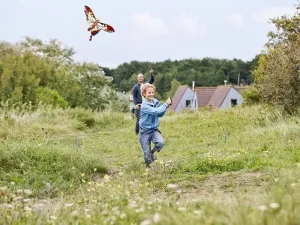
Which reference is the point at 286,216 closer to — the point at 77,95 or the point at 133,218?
the point at 133,218

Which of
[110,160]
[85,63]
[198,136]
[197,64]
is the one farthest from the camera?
[197,64]

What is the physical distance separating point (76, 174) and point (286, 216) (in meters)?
5.42

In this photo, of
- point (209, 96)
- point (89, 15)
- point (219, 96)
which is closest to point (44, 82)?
point (89, 15)

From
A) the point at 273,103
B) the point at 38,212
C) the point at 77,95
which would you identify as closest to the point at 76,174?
the point at 38,212

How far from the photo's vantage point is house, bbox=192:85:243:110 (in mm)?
56031

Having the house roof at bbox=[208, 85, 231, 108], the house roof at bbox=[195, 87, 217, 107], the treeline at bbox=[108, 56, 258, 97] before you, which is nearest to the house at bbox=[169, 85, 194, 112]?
the house roof at bbox=[195, 87, 217, 107]

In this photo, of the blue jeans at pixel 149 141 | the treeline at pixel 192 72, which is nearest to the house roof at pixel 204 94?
the treeline at pixel 192 72

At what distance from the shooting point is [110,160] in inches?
410

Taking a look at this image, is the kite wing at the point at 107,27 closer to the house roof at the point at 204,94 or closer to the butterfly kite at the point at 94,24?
the butterfly kite at the point at 94,24

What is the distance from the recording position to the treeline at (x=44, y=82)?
25.3 meters

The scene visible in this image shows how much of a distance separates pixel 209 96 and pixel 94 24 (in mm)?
51044

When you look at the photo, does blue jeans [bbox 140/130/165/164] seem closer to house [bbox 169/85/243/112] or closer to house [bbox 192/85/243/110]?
house [bbox 169/85/243/112]

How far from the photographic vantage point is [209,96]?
199 feet

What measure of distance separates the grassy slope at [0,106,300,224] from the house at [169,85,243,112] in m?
39.1
